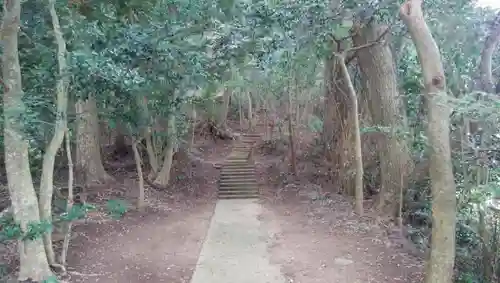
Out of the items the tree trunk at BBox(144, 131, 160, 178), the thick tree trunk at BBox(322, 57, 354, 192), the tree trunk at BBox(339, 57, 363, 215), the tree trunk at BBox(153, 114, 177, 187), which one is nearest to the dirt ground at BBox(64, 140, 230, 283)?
the tree trunk at BBox(153, 114, 177, 187)

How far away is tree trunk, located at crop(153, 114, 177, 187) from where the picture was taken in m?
13.9

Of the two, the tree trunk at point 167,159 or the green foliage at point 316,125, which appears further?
the green foliage at point 316,125

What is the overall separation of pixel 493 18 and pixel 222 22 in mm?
5398

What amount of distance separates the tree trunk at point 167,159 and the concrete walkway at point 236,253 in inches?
115

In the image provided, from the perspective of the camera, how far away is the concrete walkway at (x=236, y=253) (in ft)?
22.2

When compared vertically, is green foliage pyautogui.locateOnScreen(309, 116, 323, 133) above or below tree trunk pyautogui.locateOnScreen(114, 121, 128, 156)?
above

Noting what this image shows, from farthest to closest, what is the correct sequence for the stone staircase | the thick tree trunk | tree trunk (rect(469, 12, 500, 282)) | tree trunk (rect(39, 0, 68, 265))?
the stone staircase
the thick tree trunk
tree trunk (rect(469, 12, 500, 282))
tree trunk (rect(39, 0, 68, 265))

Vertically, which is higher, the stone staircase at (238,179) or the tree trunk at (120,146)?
the tree trunk at (120,146)

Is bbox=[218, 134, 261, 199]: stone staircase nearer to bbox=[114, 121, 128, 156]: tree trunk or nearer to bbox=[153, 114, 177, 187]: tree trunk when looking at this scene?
bbox=[153, 114, 177, 187]: tree trunk

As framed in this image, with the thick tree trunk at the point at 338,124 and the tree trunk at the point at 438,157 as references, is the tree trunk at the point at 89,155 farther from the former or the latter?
the tree trunk at the point at 438,157

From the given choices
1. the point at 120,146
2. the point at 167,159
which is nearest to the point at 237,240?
the point at 167,159

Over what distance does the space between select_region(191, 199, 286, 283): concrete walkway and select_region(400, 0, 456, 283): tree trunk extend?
2.35 meters

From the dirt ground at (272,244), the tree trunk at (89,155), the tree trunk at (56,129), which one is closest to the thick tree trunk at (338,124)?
the dirt ground at (272,244)

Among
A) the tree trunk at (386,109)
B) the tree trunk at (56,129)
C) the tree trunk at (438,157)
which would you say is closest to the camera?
the tree trunk at (438,157)
